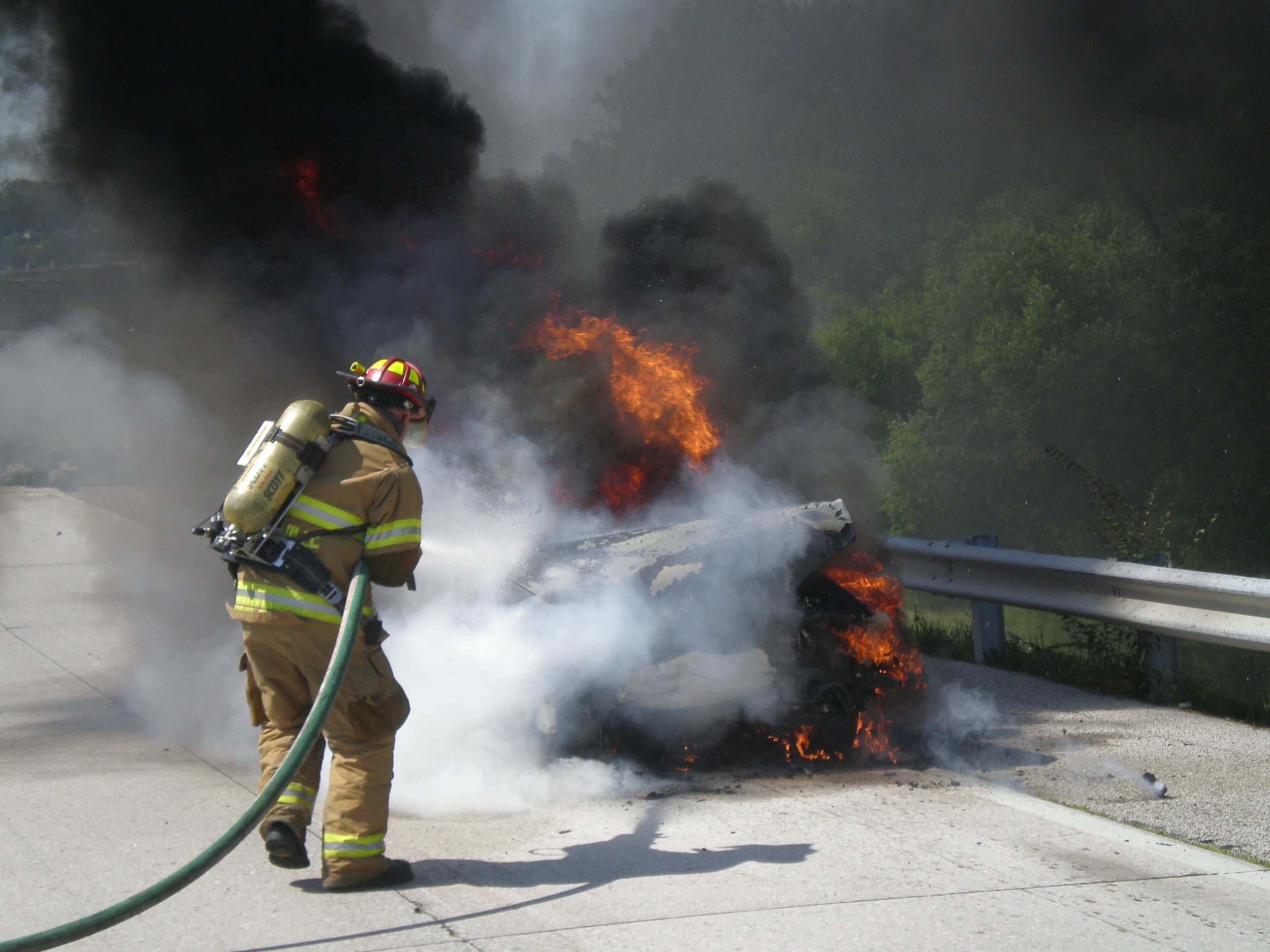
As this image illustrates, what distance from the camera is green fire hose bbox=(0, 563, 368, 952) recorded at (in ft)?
9.47

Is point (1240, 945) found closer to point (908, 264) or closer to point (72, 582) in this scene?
point (72, 582)

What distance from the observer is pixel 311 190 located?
27.8 ft

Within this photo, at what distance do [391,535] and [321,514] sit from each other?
238 mm

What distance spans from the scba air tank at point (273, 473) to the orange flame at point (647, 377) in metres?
3.26

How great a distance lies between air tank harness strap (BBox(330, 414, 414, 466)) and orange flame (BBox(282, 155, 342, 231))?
4893mm

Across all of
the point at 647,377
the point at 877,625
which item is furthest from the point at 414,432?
the point at 647,377

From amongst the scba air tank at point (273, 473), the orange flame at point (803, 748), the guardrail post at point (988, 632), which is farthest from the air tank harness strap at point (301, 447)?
the guardrail post at point (988, 632)

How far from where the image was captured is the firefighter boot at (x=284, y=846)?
3.60 metres

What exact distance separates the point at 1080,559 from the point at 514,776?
11.4ft

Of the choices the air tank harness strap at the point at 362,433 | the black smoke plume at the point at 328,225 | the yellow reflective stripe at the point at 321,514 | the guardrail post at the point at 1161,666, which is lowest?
the guardrail post at the point at 1161,666

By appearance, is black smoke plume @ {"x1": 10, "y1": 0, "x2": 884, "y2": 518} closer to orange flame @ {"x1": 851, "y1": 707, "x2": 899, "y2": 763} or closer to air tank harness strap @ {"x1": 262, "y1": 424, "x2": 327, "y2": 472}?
orange flame @ {"x1": 851, "y1": 707, "x2": 899, "y2": 763}

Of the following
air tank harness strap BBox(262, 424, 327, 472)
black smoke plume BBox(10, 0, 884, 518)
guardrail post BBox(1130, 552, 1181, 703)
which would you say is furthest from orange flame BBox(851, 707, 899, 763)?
black smoke plume BBox(10, 0, 884, 518)

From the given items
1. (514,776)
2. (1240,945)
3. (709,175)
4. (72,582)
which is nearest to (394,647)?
(514,776)

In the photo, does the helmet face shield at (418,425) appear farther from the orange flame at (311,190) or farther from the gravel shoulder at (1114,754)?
the orange flame at (311,190)
